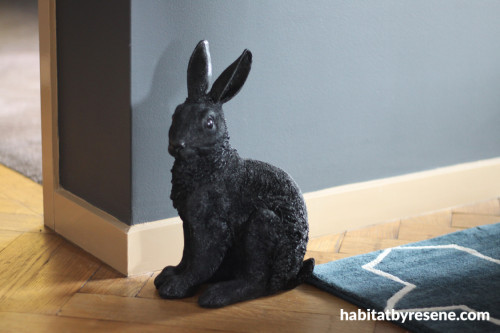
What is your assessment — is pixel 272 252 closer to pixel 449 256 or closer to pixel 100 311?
pixel 100 311

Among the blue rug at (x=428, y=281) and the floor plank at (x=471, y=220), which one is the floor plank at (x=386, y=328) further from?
the floor plank at (x=471, y=220)

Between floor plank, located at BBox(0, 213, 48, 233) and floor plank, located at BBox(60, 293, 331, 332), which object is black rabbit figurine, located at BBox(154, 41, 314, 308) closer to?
floor plank, located at BBox(60, 293, 331, 332)

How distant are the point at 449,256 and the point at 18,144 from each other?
192cm

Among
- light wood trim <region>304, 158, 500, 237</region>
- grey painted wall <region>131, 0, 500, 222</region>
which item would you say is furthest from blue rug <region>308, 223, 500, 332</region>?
grey painted wall <region>131, 0, 500, 222</region>

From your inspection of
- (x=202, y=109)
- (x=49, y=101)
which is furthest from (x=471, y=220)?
(x=49, y=101)

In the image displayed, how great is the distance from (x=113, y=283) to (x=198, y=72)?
0.59 metres

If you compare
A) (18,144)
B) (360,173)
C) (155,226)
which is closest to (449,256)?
(360,173)

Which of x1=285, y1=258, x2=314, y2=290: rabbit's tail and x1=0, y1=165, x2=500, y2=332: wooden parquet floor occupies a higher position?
x1=285, y1=258, x2=314, y2=290: rabbit's tail

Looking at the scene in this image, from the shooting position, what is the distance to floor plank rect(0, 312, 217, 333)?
64.3 inches

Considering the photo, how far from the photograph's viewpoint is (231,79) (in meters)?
1.75

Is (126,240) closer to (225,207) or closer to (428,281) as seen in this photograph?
(225,207)

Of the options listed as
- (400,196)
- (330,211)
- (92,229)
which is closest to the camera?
(92,229)

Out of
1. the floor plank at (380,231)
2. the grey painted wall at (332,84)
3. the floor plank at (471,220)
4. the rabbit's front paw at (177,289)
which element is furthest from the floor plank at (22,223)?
the floor plank at (471,220)

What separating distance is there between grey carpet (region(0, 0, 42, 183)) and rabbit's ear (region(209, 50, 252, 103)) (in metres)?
1.22
